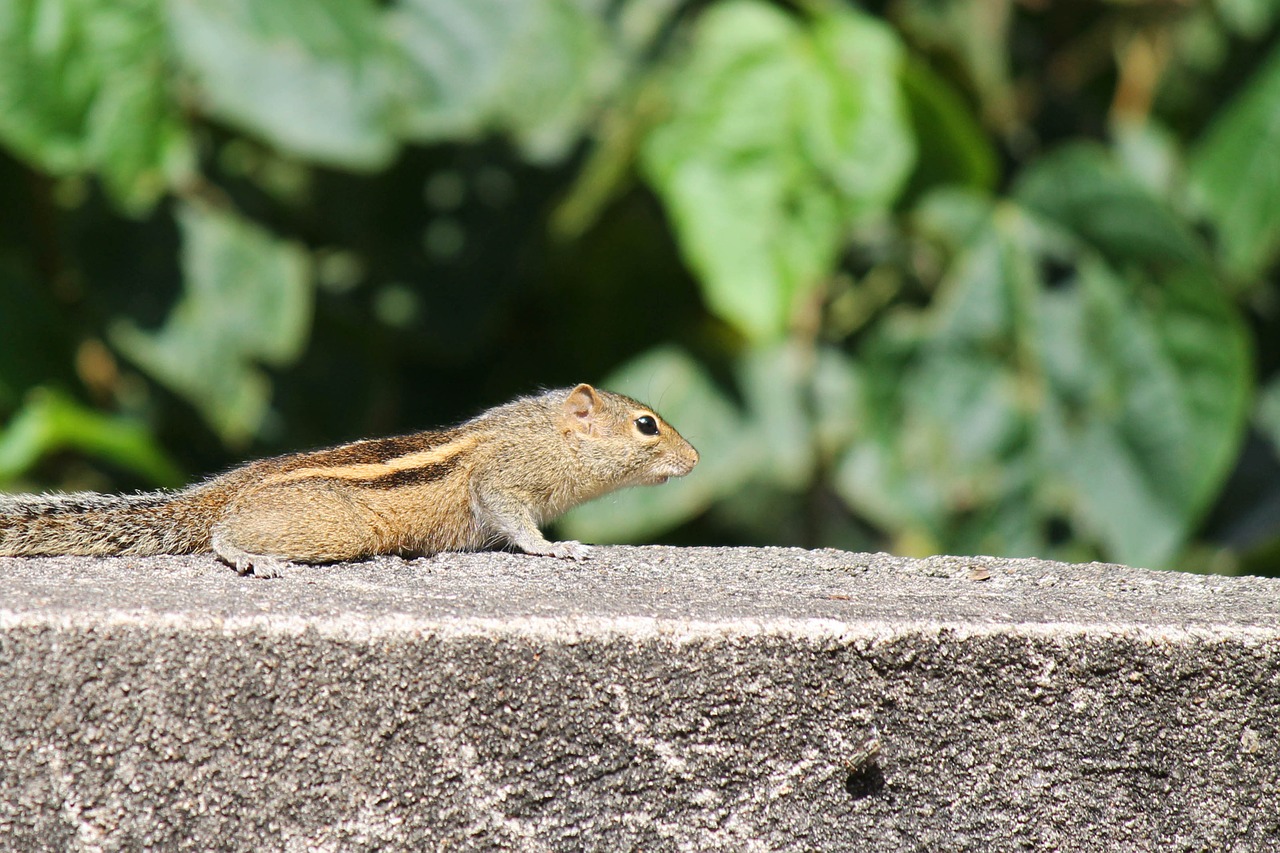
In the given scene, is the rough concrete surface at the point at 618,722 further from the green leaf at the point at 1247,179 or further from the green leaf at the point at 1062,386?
the green leaf at the point at 1247,179

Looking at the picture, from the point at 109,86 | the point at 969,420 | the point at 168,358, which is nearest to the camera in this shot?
the point at 109,86

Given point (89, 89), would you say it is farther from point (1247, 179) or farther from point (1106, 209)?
point (1247, 179)

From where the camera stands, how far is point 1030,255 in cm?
523

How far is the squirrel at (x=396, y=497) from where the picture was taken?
311 cm

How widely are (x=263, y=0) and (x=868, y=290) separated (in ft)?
7.65

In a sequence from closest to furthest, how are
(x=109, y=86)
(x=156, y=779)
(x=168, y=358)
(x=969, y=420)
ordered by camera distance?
(x=156, y=779)
(x=109, y=86)
(x=969, y=420)
(x=168, y=358)

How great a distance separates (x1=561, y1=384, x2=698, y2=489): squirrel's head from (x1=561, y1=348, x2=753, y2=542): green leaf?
0.83m

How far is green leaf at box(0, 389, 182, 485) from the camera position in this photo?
4.47m

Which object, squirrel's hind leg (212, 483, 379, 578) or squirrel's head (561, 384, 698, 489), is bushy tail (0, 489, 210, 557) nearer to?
squirrel's hind leg (212, 483, 379, 578)

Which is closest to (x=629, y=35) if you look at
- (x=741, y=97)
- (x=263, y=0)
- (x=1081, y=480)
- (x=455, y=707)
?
(x=741, y=97)

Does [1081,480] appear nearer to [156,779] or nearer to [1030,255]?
[1030,255]

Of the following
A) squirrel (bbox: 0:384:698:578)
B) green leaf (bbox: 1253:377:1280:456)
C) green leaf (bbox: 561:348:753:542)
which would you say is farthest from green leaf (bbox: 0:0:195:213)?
green leaf (bbox: 1253:377:1280:456)

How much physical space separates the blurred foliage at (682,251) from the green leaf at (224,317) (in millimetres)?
13

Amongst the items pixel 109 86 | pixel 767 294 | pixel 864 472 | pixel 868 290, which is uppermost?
pixel 109 86
